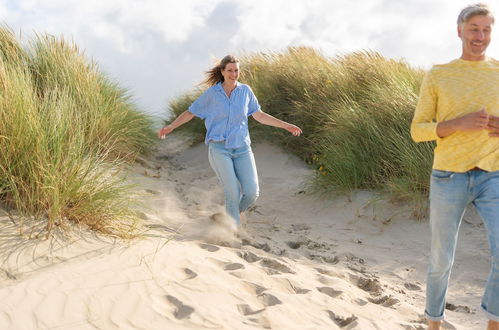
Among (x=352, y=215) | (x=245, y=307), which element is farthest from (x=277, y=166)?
(x=245, y=307)

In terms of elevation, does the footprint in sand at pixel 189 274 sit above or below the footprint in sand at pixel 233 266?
below

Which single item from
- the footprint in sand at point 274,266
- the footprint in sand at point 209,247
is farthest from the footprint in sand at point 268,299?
the footprint in sand at point 209,247

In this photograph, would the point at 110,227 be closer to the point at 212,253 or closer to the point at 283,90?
the point at 212,253

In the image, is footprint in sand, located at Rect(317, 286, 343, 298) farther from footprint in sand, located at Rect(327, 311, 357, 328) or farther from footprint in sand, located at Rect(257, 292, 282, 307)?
footprint in sand, located at Rect(257, 292, 282, 307)

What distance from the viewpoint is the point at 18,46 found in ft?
29.0

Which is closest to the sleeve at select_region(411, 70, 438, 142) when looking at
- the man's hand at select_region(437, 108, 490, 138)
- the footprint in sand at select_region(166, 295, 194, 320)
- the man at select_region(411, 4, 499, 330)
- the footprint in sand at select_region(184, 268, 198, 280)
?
the man at select_region(411, 4, 499, 330)

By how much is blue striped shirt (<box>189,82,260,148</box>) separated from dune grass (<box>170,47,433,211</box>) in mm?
2157

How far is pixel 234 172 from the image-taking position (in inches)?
230

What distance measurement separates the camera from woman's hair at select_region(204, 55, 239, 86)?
5.82m

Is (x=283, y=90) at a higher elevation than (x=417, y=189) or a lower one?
higher

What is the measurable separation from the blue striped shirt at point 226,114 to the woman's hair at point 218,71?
7.9 inches

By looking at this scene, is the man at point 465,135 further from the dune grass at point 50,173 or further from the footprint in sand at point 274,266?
the dune grass at point 50,173

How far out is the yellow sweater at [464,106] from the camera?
3041 millimetres

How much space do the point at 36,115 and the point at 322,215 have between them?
385 cm
